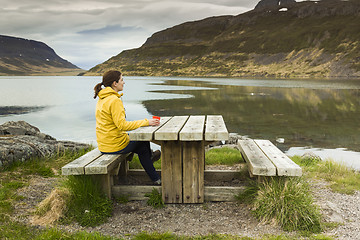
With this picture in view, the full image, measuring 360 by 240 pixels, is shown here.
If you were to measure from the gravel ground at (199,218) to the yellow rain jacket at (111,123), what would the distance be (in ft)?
3.31

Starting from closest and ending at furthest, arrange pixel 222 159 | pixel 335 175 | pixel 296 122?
pixel 335 175 → pixel 222 159 → pixel 296 122

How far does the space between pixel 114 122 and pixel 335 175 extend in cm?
499

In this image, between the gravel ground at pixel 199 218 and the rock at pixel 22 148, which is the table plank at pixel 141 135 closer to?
the gravel ground at pixel 199 218

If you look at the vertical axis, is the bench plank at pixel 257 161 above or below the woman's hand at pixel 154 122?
below

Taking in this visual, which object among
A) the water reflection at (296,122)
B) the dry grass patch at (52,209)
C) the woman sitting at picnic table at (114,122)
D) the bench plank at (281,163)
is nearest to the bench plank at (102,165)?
the woman sitting at picnic table at (114,122)

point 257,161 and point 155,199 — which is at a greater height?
point 257,161

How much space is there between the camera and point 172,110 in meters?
21.6

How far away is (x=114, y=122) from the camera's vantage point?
4656 mm

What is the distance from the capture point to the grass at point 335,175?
5.93 metres

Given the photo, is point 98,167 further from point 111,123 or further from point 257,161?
point 257,161

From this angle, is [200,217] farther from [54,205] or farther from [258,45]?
[258,45]

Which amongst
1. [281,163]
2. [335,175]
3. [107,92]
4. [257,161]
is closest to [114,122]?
[107,92]

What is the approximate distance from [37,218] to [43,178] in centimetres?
199

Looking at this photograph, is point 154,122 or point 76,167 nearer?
point 76,167
